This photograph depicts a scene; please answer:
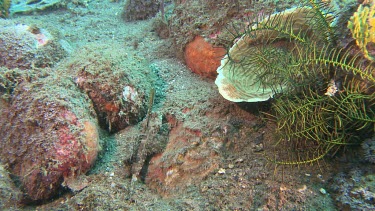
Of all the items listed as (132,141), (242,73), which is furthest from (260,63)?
(132,141)

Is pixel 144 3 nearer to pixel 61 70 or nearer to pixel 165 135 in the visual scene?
pixel 61 70

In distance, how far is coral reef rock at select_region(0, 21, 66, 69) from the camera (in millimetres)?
3957

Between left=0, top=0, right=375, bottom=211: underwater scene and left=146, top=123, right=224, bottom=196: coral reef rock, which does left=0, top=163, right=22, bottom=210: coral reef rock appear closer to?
left=0, top=0, right=375, bottom=211: underwater scene

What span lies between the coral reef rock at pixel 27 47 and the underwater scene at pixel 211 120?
1.0 inches

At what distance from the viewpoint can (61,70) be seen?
3424mm

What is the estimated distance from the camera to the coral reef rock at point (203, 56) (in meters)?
3.97

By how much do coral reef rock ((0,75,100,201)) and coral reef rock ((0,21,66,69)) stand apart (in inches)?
43.9

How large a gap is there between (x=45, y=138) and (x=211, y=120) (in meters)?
1.89

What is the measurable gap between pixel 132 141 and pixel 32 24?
2936mm

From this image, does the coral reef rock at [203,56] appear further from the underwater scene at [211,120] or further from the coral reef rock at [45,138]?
the coral reef rock at [45,138]

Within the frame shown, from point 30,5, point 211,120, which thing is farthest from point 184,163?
point 30,5

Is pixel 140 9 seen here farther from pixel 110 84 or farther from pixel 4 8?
pixel 110 84

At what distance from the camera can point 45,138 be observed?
2.79 m

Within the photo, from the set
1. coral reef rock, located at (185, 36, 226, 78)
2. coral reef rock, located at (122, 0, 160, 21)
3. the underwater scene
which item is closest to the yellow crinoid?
the underwater scene
